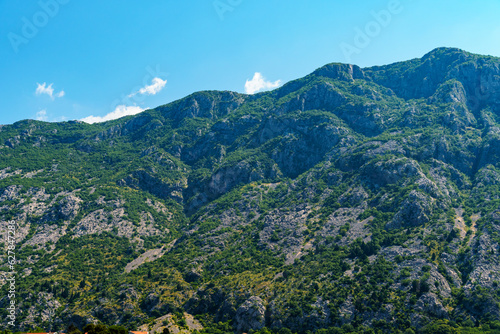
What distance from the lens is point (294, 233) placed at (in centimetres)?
17150

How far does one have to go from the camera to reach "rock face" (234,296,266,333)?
12000cm

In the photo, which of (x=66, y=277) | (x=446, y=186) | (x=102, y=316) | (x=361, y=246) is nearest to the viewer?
(x=102, y=316)

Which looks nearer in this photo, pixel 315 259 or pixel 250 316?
pixel 250 316

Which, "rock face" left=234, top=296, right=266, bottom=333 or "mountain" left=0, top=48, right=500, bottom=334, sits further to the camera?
"rock face" left=234, top=296, right=266, bottom=333

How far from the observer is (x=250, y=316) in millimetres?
121500

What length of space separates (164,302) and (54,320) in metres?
46.9

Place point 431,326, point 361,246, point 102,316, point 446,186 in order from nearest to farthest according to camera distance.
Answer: point 431,326 < point 102,316 < point 361,246 < point 446,186

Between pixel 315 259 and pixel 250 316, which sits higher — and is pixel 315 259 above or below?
above

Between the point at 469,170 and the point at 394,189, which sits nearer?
the point at 394,189

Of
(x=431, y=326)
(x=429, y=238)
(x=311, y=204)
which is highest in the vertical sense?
(x=311, y=204)

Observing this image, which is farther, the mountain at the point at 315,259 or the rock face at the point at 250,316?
the rock face at the point at 250,316

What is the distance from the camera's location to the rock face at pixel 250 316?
120 metres

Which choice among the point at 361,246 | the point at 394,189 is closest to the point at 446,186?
the point at 394,189

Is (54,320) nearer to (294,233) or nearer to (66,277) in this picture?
(66,277)
